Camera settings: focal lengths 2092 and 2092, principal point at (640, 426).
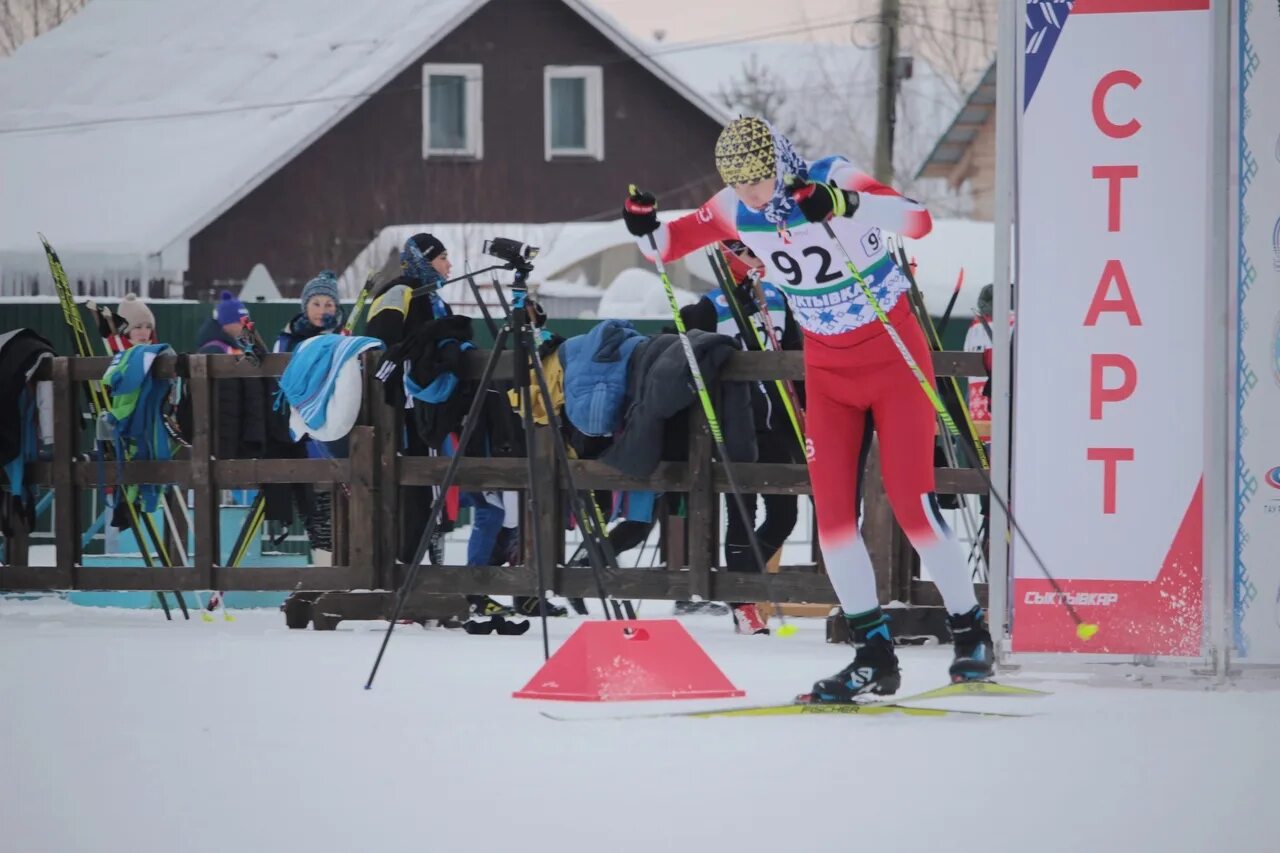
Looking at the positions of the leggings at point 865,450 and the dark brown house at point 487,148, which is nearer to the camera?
the leggings at point 865,450

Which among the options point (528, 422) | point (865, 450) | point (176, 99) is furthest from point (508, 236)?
point (865, 450)

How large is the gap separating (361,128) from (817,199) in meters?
25.5

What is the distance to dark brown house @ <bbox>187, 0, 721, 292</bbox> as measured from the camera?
30328mm

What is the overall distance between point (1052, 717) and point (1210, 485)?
3.94ft

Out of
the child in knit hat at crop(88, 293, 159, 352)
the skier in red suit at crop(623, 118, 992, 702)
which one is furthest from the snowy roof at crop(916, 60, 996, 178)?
the skier in red suit at crop(623, 118, 992, 702)

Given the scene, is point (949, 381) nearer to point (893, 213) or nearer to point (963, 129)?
point (893, 213)

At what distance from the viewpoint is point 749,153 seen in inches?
248

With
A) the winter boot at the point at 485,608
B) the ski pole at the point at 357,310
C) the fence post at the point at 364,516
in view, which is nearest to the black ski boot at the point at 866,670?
the winter boot at the point at 485,608

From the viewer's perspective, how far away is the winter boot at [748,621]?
29.7 ft

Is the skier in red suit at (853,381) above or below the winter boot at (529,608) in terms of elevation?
above

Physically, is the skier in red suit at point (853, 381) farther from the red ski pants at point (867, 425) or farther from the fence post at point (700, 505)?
the fence post at point (700, 505)

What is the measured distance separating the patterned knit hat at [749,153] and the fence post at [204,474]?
156 inches

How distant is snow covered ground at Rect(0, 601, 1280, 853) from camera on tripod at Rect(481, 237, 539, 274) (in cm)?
142

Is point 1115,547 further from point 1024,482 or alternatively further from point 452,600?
point 452,600
